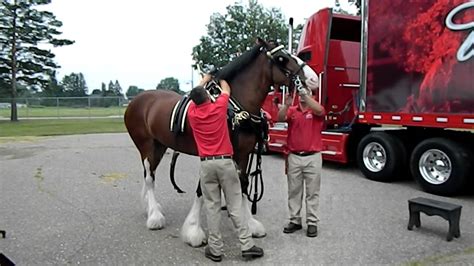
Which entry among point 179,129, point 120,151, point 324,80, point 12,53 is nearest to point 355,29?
point 324,80

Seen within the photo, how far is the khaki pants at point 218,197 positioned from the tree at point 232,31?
99.7 ft

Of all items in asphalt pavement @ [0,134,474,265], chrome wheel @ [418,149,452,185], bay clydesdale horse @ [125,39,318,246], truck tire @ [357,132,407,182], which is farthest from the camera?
truck tire @ [357,132,407,182]

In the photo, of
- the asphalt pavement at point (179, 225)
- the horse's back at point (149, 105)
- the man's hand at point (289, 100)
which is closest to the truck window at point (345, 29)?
the asphalt pavement at point (179, 225)

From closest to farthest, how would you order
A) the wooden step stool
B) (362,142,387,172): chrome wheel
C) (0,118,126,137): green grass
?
the wooden step stool → (362,142,387,172): chrome wheel → (0,118,126,137): green grass

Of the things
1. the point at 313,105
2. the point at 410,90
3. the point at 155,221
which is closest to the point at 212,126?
the point at 313,105

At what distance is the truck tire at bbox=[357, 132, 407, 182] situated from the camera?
24.3ft

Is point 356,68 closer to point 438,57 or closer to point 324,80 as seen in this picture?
point 324,80

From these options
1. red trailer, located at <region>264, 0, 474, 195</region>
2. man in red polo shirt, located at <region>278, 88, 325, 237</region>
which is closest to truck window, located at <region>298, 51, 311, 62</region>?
red trailer, located at <region>264, 0, 474, 195</region>

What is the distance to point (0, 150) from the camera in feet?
42.5

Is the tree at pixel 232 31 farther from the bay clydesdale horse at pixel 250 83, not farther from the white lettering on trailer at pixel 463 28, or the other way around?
the bay clydesdale horse at pixel 250 83

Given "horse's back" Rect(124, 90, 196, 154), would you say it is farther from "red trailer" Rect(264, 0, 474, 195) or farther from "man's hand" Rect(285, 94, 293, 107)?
"red trailer" Rect(264, 0, 474, 195)

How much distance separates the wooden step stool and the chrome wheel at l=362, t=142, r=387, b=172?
285 centimetres

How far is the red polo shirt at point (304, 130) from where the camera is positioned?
4586 millimetres

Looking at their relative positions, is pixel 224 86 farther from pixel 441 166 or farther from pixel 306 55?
pixel 306 55
